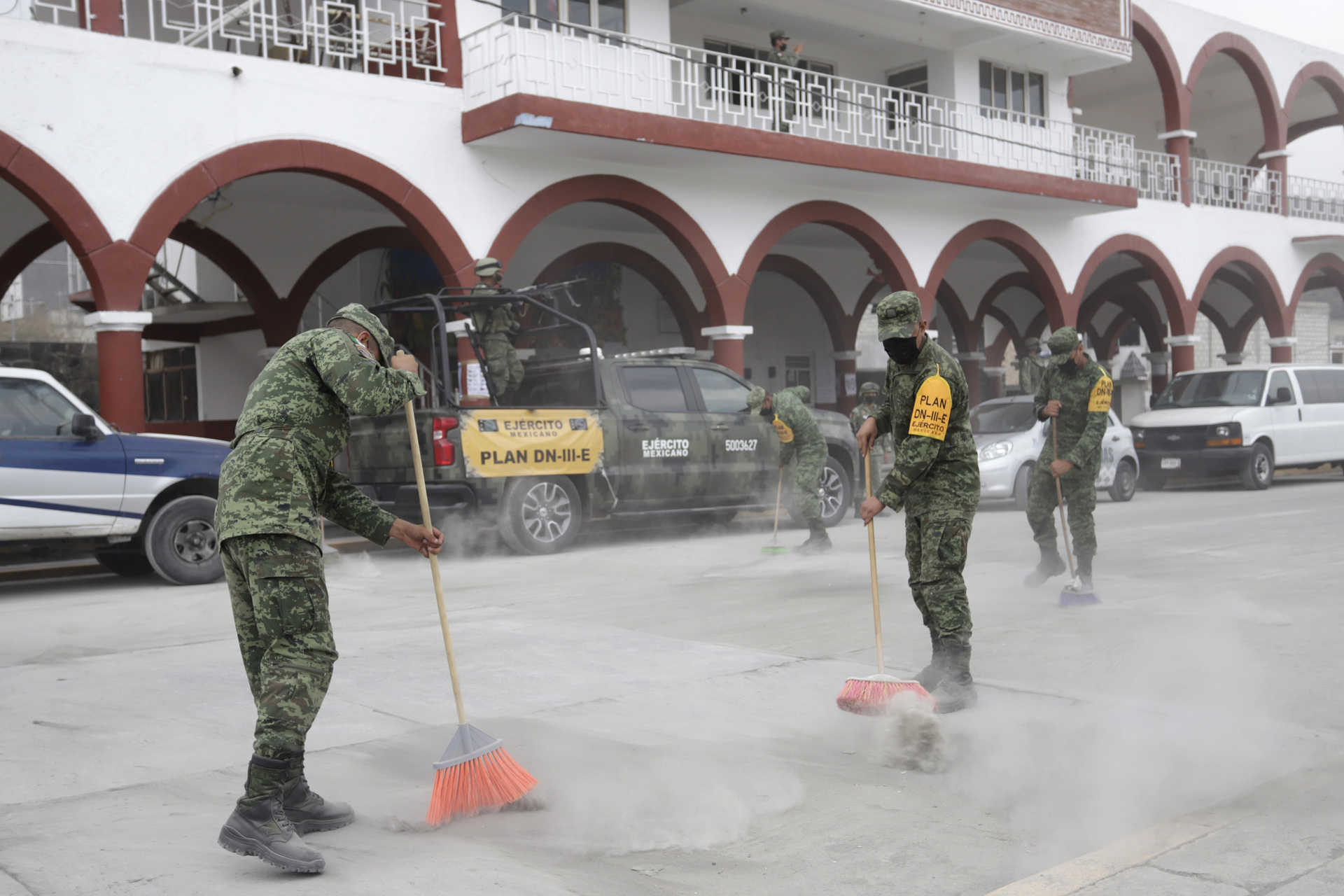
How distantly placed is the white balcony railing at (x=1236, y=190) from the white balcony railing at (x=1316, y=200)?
63 cm

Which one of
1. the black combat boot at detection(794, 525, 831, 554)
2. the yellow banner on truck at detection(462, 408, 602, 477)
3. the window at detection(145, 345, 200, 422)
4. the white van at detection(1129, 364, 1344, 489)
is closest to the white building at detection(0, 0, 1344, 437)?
the window at detection(145, 345, 200, 422)

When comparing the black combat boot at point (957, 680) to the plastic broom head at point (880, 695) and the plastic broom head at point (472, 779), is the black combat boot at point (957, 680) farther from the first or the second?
the plastic broom head at point (472, 779)

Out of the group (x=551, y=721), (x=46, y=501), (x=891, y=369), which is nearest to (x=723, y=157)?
(x=46, y=501)

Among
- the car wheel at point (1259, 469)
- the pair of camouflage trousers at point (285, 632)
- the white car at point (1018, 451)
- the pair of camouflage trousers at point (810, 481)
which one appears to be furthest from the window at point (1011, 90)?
the pair of camouflage trousers at point (285, 632)

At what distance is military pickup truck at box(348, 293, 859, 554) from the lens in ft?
34.7

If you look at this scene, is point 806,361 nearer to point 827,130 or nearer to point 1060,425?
point 827,130

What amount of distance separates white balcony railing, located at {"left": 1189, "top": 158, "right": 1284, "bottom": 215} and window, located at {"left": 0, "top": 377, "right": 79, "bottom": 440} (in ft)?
68.4

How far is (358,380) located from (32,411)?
22.0 feet

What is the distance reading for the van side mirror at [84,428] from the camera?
892 centimetres

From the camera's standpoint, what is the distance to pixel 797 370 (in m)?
24.2

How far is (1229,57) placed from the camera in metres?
25.0

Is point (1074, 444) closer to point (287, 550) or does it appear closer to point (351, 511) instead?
point (351, 511)

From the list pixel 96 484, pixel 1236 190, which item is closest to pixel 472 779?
pixel 96 484

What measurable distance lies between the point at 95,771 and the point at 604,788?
189cm
